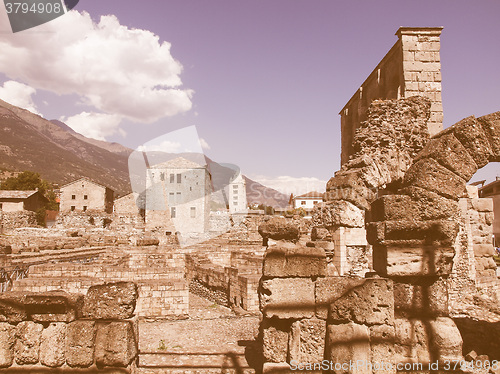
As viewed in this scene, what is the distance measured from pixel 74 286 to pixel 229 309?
16.6 ft

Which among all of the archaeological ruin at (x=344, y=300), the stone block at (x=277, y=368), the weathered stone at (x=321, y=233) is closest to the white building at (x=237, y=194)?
the weathered stone at (x=321, y=233)

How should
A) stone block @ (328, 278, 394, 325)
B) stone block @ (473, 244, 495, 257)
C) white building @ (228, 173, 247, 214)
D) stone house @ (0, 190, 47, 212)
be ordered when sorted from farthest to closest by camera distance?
white building @ (228, 173, 247, 214) < stone house @ (0, 190, 47, 212) < stone block @ (473, 244, 495, 257) < stone block @ (328, 278, 394, 325)

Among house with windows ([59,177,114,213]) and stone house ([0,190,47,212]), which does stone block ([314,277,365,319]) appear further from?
house with windows ([59,177,114,213])

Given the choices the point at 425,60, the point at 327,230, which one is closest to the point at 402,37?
the point at 425,60

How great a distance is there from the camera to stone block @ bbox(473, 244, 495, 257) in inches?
450

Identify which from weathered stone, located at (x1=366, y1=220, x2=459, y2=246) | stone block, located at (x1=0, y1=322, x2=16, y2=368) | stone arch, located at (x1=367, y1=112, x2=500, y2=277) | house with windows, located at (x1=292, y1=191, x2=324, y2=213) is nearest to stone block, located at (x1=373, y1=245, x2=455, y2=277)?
stone arch, located at (x1=367, y1=112, x2=500, y2=277)

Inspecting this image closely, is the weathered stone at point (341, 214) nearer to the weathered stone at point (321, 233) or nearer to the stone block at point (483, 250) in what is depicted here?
the weathered stone at point (321, 233)

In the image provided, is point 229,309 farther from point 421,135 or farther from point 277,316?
point 421,135

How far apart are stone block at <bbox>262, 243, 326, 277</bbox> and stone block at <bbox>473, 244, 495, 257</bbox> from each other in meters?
9.32

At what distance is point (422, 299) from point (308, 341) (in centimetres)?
187

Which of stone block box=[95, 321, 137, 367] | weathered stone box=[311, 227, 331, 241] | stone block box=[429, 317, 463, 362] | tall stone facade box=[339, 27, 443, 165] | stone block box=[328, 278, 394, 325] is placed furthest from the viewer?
tall stone facade box=[339, 27, 443, 165]

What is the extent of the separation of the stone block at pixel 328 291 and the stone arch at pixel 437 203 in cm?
75

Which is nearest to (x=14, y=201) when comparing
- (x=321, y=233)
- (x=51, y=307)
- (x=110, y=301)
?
(x=321, y=233)

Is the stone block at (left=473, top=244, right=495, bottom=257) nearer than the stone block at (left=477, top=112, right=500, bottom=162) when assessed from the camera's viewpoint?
No
